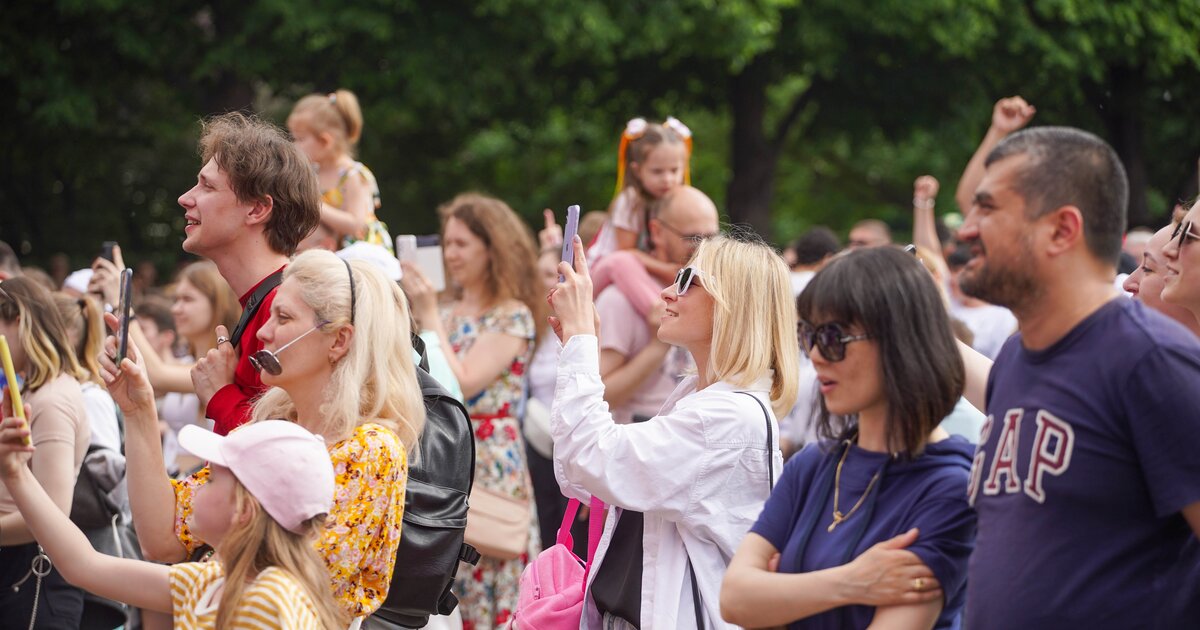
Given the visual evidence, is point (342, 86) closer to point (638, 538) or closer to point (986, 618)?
point (638, 538)

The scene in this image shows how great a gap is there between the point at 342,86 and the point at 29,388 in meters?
11.4

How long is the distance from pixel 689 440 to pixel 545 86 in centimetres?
1519

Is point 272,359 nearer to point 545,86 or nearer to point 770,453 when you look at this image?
point 770,453

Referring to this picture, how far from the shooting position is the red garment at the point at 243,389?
391 centimetres

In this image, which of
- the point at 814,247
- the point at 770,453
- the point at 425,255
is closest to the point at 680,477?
the point at 770,453

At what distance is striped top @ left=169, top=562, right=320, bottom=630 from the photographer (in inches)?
118

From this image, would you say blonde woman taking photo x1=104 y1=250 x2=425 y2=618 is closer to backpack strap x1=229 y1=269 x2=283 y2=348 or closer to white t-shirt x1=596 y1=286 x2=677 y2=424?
backpack strap x1=229 y1=269 x2=283 y2=348

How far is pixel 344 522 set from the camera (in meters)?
3.33

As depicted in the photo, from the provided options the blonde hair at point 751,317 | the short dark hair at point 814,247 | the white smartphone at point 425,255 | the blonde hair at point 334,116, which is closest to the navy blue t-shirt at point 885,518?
the blonde hair at point 751,317

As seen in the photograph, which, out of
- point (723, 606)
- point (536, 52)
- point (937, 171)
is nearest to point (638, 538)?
point (723, 606)

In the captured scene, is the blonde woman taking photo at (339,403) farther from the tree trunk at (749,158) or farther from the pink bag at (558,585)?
the tree trunk at (749,158)

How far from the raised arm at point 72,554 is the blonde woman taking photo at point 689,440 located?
3.69ft

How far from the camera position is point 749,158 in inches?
760

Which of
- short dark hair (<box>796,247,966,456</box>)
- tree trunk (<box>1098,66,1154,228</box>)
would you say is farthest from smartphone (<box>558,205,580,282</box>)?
tree trunk (<box>1098,66,1154,228</box>)
